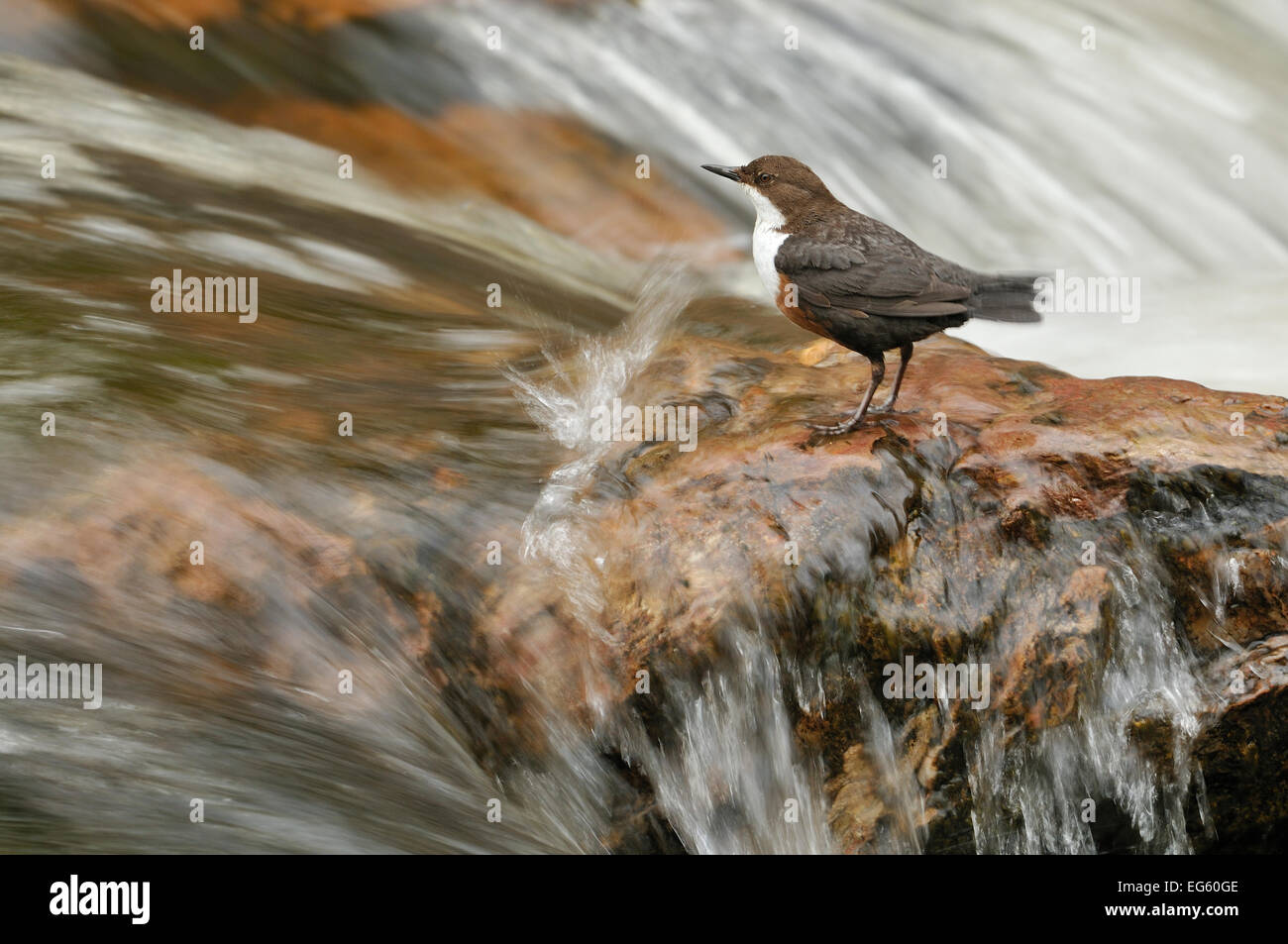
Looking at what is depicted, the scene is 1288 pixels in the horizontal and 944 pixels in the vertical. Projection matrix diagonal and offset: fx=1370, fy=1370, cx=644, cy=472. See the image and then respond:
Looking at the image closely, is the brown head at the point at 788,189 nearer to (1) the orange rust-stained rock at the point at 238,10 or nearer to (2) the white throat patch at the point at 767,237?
(2) the white throat patch at the point at 767,237

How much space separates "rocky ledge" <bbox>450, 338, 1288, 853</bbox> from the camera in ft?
15.9

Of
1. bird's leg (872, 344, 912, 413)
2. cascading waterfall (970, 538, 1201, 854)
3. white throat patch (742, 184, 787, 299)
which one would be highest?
white throat patch (742, 184, 787, 299)

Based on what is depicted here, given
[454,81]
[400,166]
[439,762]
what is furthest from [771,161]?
[454,81]

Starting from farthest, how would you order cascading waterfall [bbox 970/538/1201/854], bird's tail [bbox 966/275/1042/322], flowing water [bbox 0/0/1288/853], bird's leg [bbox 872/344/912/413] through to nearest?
bird's leg [bbox 872/344/912/413]
bird's tail [bbox 966/275/1042/322]
cascading waterfall [bbox 970/538/1201/854]
flowing water [bbox 0/0/1288/853]

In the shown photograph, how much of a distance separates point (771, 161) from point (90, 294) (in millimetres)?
3115

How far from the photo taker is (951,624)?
486 centimetres

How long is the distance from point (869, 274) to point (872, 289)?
75mm

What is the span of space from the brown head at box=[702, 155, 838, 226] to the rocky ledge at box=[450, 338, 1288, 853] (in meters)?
0.90

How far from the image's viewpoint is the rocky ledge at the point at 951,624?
15.9ft

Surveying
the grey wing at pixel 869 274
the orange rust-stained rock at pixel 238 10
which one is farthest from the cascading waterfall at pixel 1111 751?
the orange rust-stained rock at pixel 238 10

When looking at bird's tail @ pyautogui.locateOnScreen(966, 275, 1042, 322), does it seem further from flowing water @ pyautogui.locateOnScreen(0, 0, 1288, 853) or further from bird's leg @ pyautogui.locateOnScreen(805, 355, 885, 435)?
flowing water @ pyautogui.locateOnScreen(0, 0, 1288, 853)

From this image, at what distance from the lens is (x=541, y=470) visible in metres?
5.48

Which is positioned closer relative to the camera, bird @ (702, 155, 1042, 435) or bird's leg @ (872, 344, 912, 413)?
bird @ (702, 155, 1042, 435)

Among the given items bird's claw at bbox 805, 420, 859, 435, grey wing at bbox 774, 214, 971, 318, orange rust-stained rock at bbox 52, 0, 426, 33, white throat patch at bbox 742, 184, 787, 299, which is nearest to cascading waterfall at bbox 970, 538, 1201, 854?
bird's claw at bbox 805, 420, 859, 435
